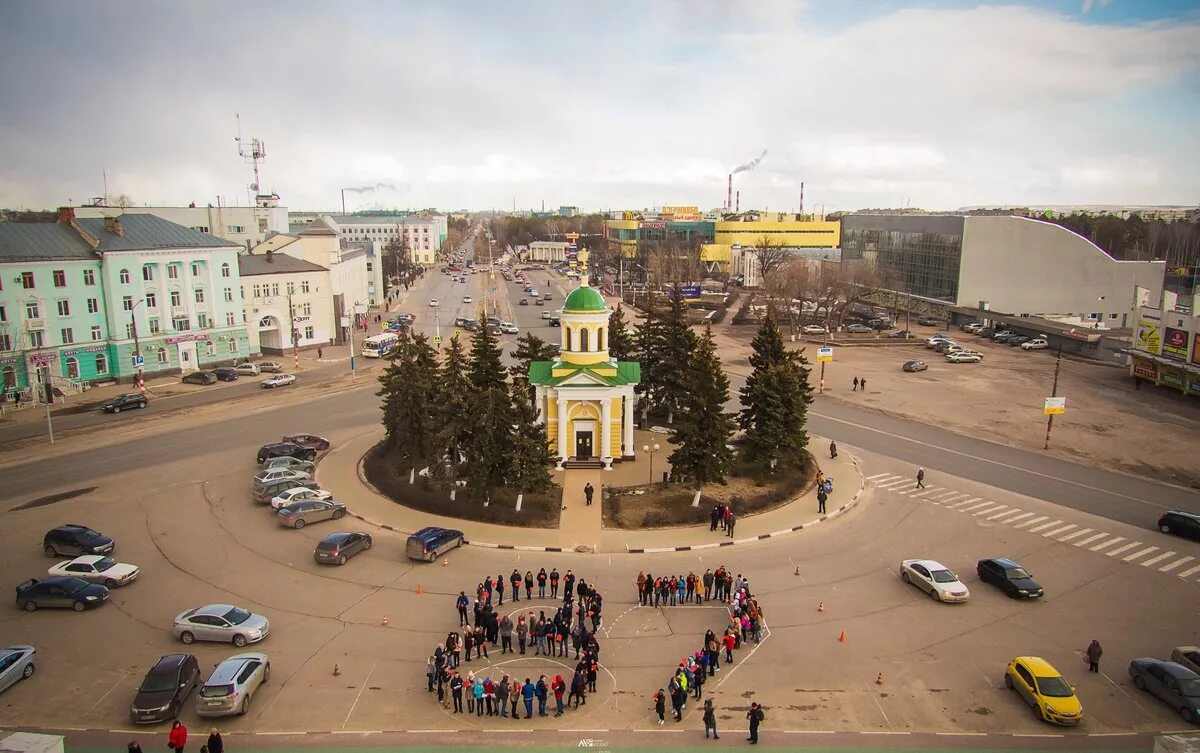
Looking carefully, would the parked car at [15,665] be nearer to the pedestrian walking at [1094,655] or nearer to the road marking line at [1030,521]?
the pedestrian walking at [1094,655]

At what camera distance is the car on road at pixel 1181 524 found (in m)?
29.5

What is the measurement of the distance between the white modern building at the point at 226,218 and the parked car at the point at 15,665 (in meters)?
72.1

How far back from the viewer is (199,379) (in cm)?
5669

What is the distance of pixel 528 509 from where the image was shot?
105 ft

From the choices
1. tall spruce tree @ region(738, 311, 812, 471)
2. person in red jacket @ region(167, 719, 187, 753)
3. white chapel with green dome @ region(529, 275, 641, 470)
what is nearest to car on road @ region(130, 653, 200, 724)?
person in red jacket @ region(167, 719, 187, 753)

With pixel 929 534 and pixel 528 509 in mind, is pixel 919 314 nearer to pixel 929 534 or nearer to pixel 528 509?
pixel 929 534

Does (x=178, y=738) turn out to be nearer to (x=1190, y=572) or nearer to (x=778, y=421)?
(x=778, y=421)

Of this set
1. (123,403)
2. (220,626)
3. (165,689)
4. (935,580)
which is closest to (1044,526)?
(935,580)

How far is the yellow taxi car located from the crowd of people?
36.0 ft

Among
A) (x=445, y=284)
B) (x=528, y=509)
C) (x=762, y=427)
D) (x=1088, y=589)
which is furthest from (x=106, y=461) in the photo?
(x=445, y=284)

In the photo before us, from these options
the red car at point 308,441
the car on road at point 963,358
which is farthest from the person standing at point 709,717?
the car on road at point 963,358

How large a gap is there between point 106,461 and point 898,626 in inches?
1522

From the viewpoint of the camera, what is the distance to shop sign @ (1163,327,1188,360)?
52.4 metres

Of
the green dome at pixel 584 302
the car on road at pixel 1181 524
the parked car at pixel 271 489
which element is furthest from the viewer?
the green dome at pixel 584 302
